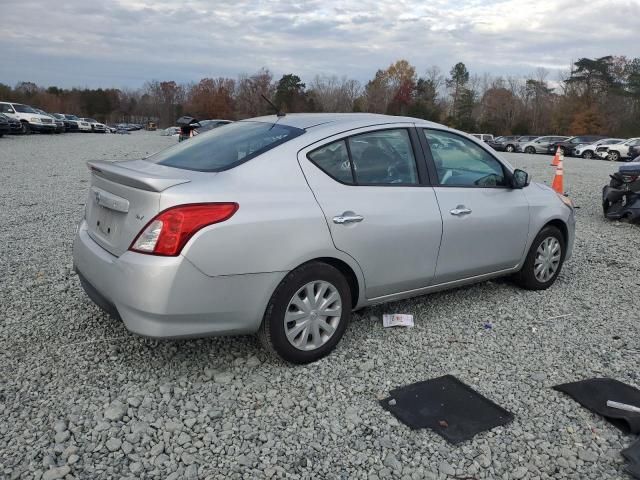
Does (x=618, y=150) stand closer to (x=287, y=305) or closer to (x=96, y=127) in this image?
(x=287, y=305)

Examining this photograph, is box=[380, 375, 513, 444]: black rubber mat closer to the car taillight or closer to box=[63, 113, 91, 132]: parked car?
the car taillight

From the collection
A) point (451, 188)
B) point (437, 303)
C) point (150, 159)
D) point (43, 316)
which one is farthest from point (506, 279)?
point (43, 316)

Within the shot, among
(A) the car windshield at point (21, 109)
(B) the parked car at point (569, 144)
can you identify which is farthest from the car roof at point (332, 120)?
(B) the parked car at point (569, 144)

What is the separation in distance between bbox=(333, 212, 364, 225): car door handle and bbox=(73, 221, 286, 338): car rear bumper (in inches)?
20.5

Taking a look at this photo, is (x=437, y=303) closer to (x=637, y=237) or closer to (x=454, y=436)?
(x=454, y=436)

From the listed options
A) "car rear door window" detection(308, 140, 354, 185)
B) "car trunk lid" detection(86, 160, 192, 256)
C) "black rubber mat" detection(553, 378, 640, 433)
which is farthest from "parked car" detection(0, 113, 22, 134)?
"black rubber mat" detection(553, 378, 640, 433)

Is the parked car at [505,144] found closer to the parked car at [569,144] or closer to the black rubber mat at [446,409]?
the parked car at [569,144]

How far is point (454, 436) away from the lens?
296cm

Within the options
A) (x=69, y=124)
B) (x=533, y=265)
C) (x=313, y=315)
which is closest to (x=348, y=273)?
(x=313, y=315)

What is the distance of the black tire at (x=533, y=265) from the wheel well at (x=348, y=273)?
203 cm

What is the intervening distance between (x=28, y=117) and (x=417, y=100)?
63.9 meters

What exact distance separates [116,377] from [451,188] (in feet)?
9.01

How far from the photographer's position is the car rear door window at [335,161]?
144 inches

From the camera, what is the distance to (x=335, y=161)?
375 cm
